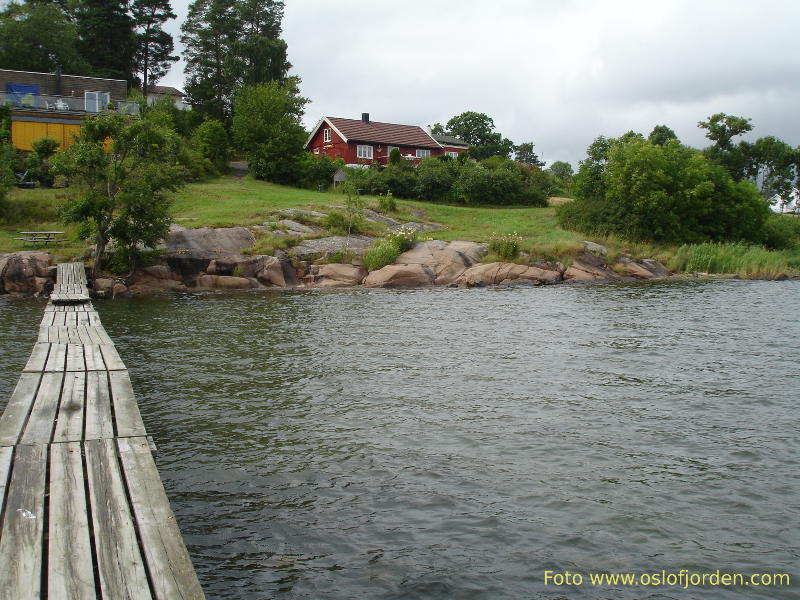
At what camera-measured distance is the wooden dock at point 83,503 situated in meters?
5.20

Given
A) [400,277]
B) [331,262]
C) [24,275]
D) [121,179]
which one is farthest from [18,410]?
[331,262]

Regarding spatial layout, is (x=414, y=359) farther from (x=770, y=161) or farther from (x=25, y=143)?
(x=770, y=161)

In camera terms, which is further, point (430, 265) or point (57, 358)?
point (430, 265)

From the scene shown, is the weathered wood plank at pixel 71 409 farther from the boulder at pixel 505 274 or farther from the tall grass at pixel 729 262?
the tall grass at pixel 729 262

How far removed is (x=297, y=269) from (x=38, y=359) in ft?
75.7

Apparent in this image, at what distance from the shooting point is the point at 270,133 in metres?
59.3

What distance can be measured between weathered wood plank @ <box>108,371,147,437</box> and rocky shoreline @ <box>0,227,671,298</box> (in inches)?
769

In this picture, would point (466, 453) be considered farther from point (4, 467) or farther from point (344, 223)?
point (344, 223)

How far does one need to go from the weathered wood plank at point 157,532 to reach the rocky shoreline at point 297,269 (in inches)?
937

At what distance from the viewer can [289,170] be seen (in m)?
58.7

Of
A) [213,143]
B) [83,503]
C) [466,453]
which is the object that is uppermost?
[213,143]

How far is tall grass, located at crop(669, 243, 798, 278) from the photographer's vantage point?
4203cm

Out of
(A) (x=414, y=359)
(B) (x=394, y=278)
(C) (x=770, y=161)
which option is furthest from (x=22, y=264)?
(C) (x=770, y=161)

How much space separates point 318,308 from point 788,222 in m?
48.1
